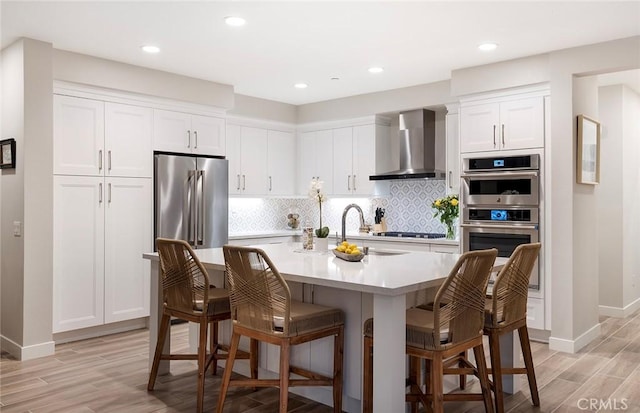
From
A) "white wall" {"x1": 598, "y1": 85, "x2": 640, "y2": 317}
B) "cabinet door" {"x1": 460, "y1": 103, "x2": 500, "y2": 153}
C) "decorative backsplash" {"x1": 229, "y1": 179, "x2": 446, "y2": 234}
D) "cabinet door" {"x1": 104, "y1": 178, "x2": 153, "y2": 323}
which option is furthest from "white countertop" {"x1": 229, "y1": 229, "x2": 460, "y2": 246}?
"white wall" {"x1": 598, "y1": 85, "x2": 640, "y2": 317}

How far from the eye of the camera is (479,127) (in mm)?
4867

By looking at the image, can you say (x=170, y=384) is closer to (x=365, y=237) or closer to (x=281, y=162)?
(x=365, y=237)

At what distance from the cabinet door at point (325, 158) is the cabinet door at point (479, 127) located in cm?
194

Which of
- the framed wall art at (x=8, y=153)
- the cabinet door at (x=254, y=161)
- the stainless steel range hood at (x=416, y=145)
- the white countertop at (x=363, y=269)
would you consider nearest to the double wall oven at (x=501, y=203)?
the stainless steel range hood at (x=416, y=145)

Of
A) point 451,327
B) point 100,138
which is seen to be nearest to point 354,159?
point 100,138

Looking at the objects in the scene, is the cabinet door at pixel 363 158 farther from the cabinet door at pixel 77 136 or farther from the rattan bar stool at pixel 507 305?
the rattan bar stool at pixel 507 305

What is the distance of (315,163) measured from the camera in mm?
6648

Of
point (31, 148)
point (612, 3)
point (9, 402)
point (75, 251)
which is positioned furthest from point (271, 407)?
point (612, 3)

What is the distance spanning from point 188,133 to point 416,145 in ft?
8.21

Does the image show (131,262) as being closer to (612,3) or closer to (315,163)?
(315,163)

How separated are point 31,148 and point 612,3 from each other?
14.0 ft

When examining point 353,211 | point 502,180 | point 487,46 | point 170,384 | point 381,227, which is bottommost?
point 170,384

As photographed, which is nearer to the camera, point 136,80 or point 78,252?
point 78,252

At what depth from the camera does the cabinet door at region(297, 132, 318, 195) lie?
6684 millimetres
